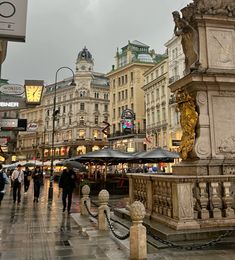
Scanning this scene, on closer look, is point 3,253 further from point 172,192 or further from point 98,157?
point 98,157

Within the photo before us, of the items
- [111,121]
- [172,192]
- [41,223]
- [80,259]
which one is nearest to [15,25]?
[80,259]

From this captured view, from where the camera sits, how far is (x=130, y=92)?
68.6 m

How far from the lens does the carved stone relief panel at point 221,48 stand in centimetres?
1022

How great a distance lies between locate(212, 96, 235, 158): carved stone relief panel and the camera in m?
9.53

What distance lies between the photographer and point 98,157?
2373cm

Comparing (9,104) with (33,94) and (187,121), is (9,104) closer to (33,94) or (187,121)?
(33,94)

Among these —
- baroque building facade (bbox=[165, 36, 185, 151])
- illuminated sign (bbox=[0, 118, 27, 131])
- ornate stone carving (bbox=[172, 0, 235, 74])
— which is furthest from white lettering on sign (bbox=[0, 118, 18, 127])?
baroque building facade (bbox=[165, 36, 185, 151])

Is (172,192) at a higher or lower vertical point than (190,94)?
lower

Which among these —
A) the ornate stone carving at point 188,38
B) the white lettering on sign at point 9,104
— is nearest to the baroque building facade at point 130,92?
the white lettering on sign at point 9,104

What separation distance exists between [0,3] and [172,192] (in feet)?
18.7

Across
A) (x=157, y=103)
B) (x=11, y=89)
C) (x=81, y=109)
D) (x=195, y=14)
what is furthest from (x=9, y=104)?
(x=81, y=109)

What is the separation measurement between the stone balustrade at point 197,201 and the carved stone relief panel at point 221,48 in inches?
155

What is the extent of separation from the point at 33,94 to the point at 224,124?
8.95 m

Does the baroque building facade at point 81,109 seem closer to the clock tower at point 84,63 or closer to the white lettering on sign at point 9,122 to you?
the clock tower at point 84,63
